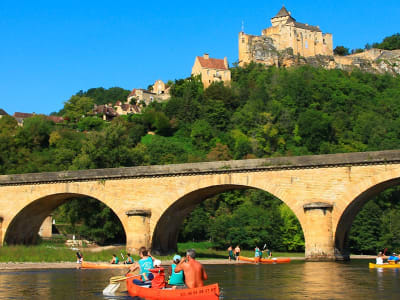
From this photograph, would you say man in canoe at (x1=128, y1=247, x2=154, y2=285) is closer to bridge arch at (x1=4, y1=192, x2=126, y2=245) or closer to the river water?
the river water

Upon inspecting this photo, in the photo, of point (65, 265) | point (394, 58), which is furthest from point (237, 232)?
point (394, 58)

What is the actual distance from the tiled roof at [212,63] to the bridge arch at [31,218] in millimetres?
81178

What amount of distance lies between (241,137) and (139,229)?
58682 mm

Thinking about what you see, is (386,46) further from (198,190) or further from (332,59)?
(198,190)

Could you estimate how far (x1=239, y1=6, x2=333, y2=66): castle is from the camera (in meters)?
121

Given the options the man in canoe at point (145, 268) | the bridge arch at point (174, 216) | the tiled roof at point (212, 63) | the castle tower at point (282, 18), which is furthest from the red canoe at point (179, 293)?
the castle tower at point (282, 18)

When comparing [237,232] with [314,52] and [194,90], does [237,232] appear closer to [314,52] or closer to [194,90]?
[194,90]

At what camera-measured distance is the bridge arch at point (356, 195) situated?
31.0 meters

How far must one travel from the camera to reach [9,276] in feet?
79.8

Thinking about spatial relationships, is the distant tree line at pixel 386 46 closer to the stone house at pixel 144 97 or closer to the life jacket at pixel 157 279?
the stone house at pixel 144 97

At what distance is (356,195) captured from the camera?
31.3 meters

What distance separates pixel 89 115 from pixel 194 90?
67.4 feet

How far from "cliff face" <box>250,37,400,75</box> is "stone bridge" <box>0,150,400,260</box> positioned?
275 feet

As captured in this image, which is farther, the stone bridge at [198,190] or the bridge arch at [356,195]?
the stone bridge at [198,190]
